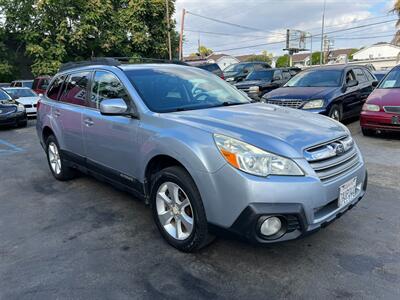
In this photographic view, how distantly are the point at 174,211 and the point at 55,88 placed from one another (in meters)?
3.43

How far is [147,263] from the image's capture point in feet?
10.0

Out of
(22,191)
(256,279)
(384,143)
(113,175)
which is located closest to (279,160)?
(256,279)

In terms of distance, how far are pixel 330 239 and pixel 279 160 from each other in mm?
1250

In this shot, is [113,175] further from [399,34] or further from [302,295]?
[399,34]

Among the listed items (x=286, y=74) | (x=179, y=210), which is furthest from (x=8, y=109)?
(x=286, y=74)

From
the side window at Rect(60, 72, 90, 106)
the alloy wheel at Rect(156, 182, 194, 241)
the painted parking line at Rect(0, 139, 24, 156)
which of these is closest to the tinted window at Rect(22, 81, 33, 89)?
the painted parking line at Rect(0, 139, 24, 156)

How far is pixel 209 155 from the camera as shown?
275cm

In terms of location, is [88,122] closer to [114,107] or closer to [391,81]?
[114,107]

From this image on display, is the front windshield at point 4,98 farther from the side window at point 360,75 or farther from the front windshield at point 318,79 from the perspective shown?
the side window at point 360,75

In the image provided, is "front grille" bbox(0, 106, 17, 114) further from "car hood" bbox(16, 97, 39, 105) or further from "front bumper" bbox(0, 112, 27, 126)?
"car hood" bbox(16, 97, 39, 105)

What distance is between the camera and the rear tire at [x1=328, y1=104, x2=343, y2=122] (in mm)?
7953

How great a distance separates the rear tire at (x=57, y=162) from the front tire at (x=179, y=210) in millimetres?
2446

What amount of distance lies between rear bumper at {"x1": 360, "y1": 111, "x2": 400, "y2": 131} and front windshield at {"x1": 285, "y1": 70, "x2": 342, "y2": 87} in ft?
4.43

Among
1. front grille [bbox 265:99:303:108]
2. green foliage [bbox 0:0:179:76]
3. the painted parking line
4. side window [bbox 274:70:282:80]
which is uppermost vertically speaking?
green foliage [bbox 0:0:179:76]
